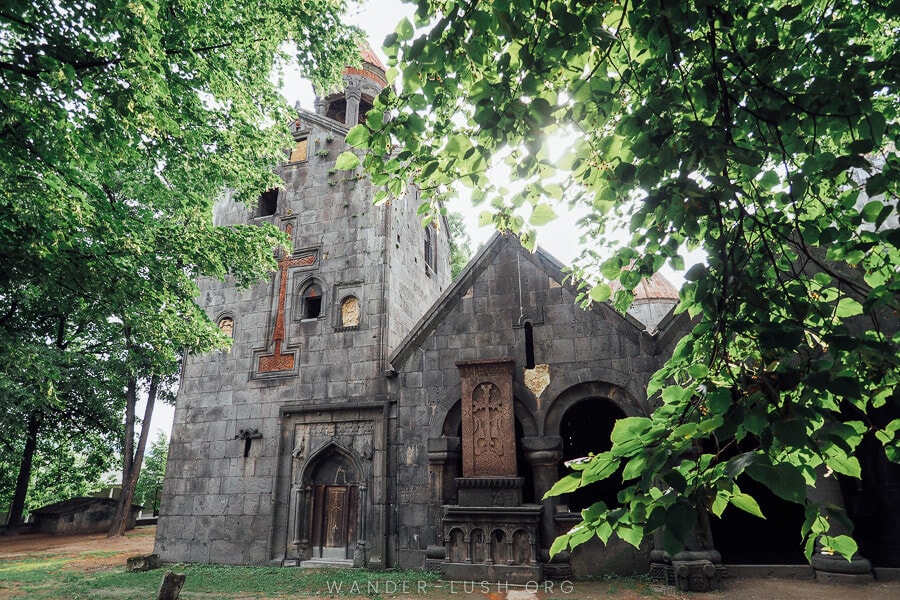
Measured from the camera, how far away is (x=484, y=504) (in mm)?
9672

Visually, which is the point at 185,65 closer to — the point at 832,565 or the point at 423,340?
the point at 423,340

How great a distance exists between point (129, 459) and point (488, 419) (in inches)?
767

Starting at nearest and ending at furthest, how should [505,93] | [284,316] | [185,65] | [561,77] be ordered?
[505,93]
[561,77]
[185,65]
[284,316]

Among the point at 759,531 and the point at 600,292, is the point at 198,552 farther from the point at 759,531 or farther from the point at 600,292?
the point at 759,531

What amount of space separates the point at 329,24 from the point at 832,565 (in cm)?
1272

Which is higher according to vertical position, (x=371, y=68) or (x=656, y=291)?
(x=371, y=68)

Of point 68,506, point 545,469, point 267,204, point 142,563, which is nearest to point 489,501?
point 545,469

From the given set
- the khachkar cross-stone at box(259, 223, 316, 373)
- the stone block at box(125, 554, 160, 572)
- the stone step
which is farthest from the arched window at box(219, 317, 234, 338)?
the stone step

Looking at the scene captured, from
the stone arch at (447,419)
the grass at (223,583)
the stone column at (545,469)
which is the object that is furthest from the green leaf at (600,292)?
the stone arch at (447,419)

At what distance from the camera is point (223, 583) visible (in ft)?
32.7

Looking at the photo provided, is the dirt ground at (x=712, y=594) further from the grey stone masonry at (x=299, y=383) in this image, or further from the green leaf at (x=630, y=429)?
the green leaf at (x=630, y=429)

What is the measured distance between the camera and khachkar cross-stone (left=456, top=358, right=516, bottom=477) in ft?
32.5

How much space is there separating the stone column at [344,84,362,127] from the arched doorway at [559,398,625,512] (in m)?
10.7

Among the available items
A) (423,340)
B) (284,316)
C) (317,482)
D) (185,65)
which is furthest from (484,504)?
(185,65)
